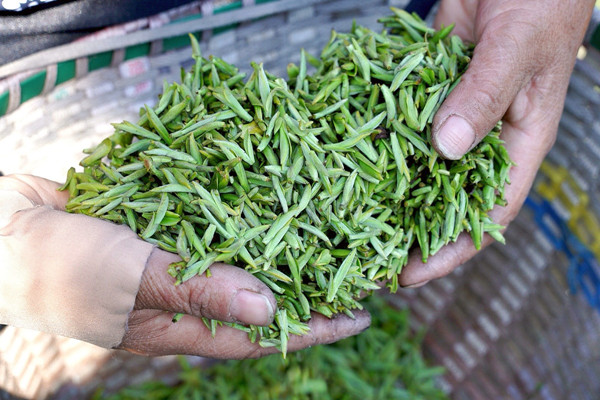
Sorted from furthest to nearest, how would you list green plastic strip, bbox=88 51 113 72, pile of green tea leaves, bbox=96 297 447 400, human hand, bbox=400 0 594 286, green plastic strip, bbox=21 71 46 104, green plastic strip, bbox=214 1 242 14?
pile of green tea leaves, bbox=96 297 447 400 < green plastic strip, bbox=214 1 242 14 < green plastic strip, bbox=88 51 113 72 < green plastic strip, bbox=21 71 46 104 < human hand, bbox=400 0 594 286

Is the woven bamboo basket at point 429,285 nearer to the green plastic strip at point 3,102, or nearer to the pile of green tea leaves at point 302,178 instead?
the green plastic strip at point 3,102

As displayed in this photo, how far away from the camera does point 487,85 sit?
1098 mm

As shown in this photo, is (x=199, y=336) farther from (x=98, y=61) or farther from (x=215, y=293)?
(x=98, y=61)

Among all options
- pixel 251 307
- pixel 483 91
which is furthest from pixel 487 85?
pixel 251 307

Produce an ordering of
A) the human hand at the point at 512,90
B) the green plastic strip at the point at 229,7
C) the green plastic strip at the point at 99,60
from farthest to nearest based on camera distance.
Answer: the green plastic strip at the point at 229,7, the green plastic strip at the point at 99,60, the human hand at the point at 512,90

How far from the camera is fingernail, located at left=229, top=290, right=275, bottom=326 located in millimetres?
959

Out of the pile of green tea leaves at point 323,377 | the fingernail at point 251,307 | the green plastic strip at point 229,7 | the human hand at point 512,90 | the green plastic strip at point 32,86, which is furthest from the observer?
the pile of green tea leaves at point 323,377

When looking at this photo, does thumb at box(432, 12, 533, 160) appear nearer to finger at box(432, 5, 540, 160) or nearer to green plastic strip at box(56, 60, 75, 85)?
finger at box(432, 5, 540, 160)

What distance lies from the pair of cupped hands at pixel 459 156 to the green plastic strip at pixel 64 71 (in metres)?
0.26

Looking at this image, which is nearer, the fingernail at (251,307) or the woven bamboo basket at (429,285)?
the fingernail at (251,307)

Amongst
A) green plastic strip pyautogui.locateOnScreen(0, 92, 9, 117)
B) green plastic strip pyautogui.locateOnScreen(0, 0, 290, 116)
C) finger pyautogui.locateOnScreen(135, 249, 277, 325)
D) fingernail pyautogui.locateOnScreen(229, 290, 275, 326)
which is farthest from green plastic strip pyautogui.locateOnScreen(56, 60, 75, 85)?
fingernail pyautogui.locateOnScreen(229, 290, 275, 326)

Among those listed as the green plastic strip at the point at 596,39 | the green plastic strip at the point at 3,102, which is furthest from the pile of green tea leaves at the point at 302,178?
the green plastic strip at the point at 596,39

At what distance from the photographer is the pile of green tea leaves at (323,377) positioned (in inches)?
68.5

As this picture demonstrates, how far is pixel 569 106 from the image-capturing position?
152cm
